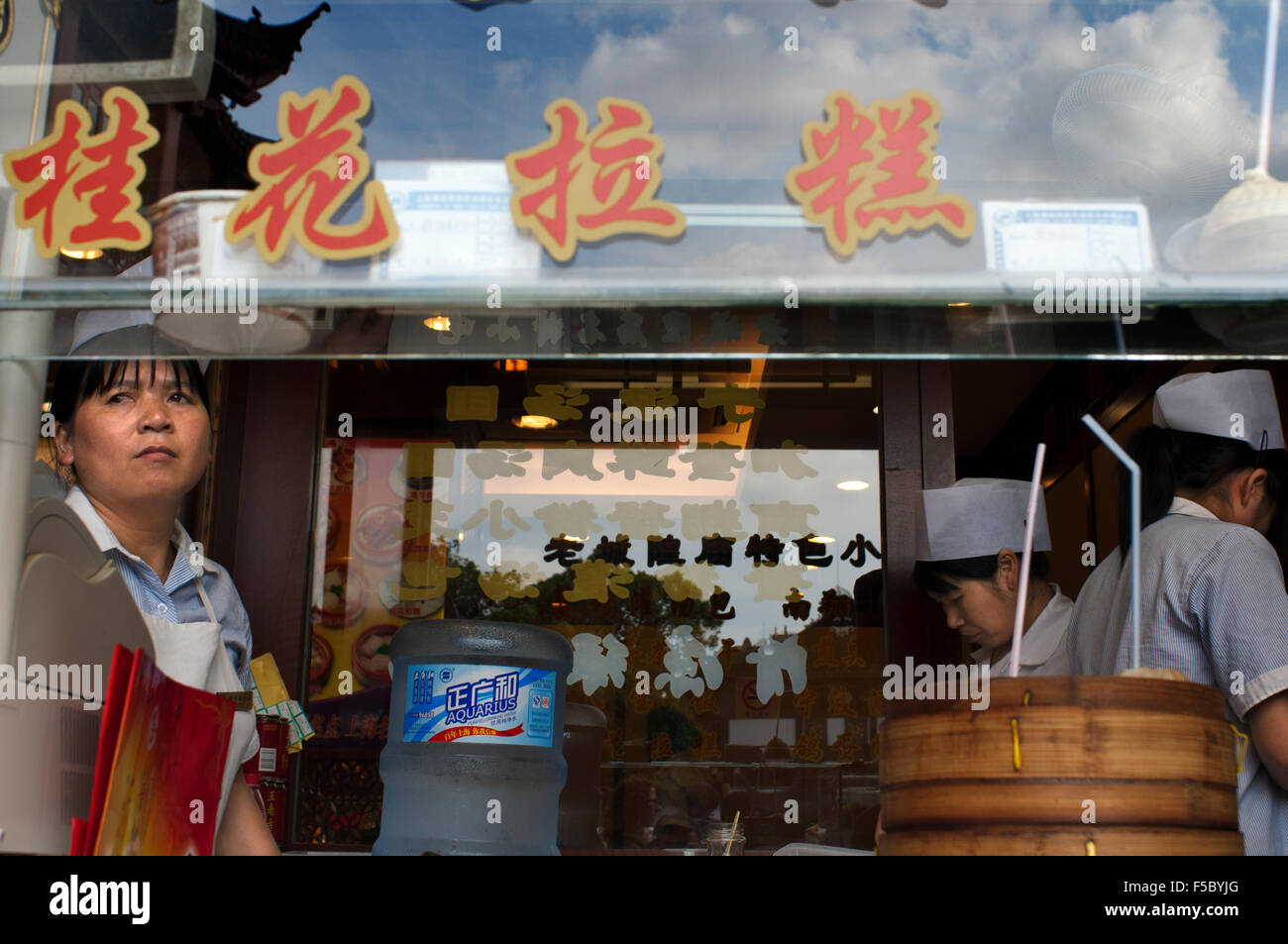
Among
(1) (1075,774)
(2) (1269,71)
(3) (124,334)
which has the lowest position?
(1) (1075,774)

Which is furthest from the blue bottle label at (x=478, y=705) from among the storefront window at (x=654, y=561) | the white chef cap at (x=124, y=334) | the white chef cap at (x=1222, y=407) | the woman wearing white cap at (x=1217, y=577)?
the storefront window at (x=654, y=561)

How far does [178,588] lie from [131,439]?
36 centimetres

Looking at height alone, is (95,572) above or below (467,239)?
below

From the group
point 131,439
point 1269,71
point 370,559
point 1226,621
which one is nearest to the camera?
point 1269,71

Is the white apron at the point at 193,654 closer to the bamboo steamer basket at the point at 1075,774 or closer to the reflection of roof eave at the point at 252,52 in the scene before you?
the reflection of roof eave at the point at 252,52

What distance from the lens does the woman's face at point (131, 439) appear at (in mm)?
2064

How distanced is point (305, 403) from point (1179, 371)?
279 centimetres

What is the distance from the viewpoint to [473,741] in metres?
1.64

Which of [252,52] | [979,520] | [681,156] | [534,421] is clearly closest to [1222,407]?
[979,520]

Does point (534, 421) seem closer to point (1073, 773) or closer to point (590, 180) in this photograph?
point (590, 180)

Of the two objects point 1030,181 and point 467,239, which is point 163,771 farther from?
point 1030,181

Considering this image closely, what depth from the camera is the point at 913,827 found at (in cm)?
122

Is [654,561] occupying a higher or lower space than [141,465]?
higher
